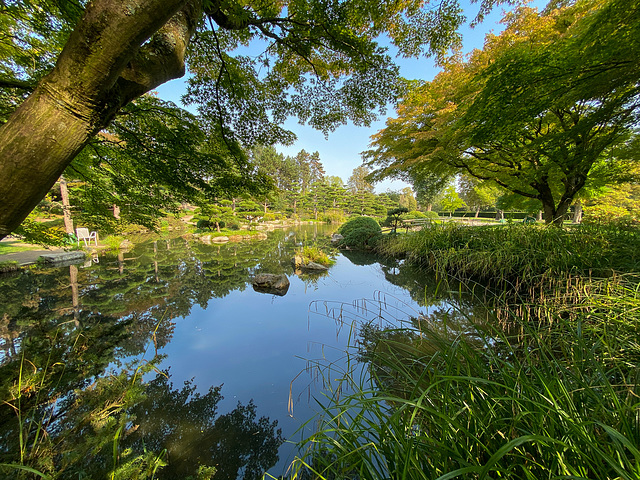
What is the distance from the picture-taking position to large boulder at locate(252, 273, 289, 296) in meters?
4.96

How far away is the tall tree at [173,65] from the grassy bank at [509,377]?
65.2 inches

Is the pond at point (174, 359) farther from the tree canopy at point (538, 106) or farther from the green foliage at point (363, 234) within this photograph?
the green foliage at point (363, 234)

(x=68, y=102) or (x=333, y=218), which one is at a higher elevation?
(x=68, y=102)

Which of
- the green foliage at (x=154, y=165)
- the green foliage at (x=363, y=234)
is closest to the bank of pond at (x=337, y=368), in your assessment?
the green foliage at (x=154, y=165)

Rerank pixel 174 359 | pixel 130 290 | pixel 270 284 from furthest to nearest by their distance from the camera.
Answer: pixel 270 284, pixel 130 290, pixel 174 359

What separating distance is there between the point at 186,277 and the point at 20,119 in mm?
5680

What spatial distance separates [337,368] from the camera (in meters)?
2.32

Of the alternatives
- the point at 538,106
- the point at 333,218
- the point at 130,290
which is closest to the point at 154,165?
the point at 130,290

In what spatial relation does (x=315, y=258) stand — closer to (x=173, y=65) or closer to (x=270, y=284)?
(x=270, y=284)

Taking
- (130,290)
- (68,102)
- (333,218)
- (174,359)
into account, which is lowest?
(174,359)

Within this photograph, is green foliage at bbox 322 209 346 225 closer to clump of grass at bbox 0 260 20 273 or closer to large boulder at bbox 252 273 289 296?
large boulder at bbox 252 273 289 296

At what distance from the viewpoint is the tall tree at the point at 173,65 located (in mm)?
833

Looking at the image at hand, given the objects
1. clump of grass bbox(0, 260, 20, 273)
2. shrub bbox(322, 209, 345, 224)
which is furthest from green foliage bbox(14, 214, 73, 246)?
shrub bbox(322, 209, 345, 224)

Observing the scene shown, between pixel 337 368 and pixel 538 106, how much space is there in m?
4.72
